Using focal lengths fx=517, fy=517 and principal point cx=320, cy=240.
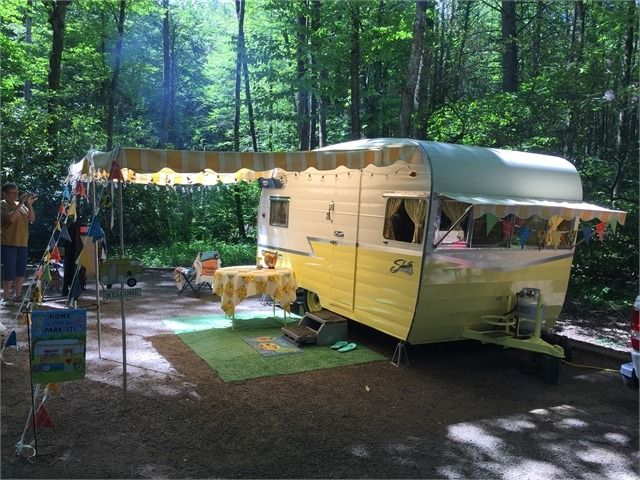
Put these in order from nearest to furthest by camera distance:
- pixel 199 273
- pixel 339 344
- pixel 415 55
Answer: pixel 339 344 → pixel 199 273 → pixel 415 55

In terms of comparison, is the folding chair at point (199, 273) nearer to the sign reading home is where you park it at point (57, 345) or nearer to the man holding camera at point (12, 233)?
the man holding camera at point (12, 233)

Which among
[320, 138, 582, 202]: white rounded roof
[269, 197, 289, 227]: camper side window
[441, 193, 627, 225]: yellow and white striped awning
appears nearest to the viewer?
[441, 193, 627, 225]: yellow and white striped awning

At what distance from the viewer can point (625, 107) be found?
10.5 meters

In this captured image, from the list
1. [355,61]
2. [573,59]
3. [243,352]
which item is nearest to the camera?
[243,352]

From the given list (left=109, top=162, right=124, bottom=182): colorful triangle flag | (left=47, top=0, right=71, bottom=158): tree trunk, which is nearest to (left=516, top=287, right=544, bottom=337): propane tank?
(left=109, top=162, right=124, bottom=182): colorful triangle flag

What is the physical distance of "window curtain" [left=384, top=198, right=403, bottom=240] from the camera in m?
6.03

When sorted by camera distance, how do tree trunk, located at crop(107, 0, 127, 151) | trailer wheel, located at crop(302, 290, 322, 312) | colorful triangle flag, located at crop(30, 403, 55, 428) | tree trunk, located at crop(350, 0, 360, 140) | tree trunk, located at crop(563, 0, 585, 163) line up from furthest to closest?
tree trunk, located at crop(107, 0, 127, 151) < tree trunk, located at crop(350, 0, 360, 140) < tree trunk, located at crop(563, 0, 585, 163) < trailer wheel, located at crop(302, 290, 322, 312) < colorful triangle flag, located at crop(30, 403, 55, 428)

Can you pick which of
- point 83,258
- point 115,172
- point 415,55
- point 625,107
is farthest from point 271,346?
point 625,107

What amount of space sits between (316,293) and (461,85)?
358 inches

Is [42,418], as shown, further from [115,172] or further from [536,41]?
[536,41]

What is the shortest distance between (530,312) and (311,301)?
3507 millimetres

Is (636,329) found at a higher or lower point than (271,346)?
higher

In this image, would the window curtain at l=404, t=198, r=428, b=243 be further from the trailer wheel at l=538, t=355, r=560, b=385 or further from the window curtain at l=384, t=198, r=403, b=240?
the trailer wheel at l=538, t=355, r=560, b=385

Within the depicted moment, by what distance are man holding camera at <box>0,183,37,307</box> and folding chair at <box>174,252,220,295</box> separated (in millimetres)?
2872
